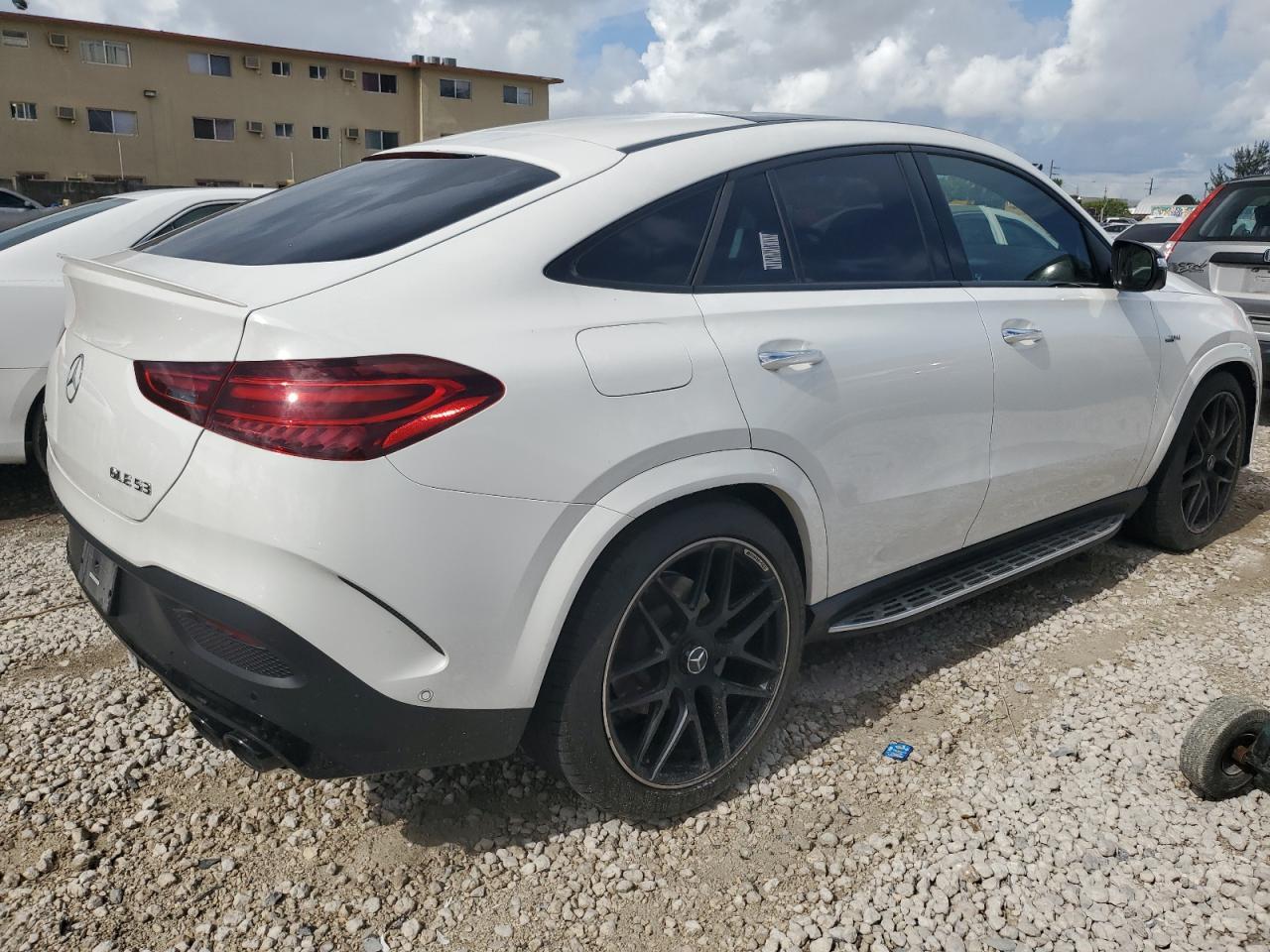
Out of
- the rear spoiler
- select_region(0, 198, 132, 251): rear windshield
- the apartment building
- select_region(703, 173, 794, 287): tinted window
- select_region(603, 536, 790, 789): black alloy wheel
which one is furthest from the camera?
the apartment building

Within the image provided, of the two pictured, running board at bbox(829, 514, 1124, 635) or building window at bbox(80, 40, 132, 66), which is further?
building window at bbox(80, 40, 132, 66)

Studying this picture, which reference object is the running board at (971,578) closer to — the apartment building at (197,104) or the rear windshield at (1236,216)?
the rear windshield at (1236,216)

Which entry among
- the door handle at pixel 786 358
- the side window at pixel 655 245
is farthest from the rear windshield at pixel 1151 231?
the side window at pixel 655 245

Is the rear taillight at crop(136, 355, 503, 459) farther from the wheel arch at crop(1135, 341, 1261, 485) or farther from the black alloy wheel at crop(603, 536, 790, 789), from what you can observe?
the wheel arch at crop(1135, 341, 1261, 485)

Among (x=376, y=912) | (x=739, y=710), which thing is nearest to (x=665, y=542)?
(x=739, y=710)

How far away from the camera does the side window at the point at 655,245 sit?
2268 millimetres

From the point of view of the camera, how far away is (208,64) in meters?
38.7

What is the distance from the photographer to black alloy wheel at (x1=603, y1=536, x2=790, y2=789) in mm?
2385

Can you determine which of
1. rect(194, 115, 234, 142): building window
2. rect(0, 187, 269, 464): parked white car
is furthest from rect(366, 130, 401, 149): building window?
rect(0, 187, 269, 464): parked white car

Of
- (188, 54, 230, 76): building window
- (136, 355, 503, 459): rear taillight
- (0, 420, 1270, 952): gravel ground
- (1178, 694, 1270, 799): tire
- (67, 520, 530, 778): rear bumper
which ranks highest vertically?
(188, 54, 230, 76): building window

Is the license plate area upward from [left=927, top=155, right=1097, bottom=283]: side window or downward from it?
downward

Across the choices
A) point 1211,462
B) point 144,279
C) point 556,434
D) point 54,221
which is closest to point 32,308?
point 54,221

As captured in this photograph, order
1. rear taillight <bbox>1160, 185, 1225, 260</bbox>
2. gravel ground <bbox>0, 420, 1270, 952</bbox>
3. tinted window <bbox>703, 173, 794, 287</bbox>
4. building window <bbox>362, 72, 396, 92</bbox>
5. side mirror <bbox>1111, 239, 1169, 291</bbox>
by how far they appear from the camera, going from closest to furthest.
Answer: gravel ground <bbox>0, 420, 1270, 952</bbox>
tinted window <bbox>703, 173, 794, 287</bbox>
side mirror <bbox>1111, 239, 1169, 291</bbox>
rear taillight <bbox>1160, 185, 1225, 260</bbox>
building window <bbox>362, 72, 396, 92</bbox>

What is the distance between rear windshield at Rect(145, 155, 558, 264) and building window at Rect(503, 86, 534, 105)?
45.7 metres
